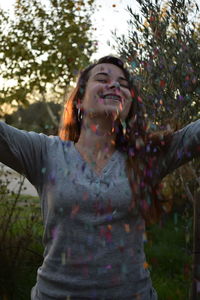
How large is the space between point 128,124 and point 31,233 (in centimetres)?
341

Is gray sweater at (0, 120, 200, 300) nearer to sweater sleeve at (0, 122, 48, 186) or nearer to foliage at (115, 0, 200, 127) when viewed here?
sweater sleeve at (0, 122, 48, 186)

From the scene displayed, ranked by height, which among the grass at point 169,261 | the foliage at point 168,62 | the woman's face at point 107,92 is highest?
the foliage at point 168,62

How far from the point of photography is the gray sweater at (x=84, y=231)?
198 centimetres

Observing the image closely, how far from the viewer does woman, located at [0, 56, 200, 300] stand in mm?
1985

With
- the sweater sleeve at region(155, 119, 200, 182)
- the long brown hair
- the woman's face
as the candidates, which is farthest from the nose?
the sweater sleeve at region(155, 119, 200, 182)

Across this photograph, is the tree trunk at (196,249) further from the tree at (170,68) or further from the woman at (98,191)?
the woman at (98,191)

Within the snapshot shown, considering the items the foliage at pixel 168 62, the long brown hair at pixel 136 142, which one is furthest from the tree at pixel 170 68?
the long brown hair at pixel 136 142

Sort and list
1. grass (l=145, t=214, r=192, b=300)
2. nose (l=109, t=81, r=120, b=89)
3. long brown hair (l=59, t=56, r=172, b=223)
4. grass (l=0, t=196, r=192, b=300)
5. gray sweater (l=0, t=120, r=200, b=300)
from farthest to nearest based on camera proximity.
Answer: grass (l=145, t=214, r=192, b=300) → grass (l=0, t=196, r=192, b=300) → nose (l=109, t=81, r=120, b=89) → long brown hair (l=59, t=56, r=172, b=223) → gray sweater (l=0, t=120, r=200, b=300)

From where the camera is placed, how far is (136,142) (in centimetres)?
245

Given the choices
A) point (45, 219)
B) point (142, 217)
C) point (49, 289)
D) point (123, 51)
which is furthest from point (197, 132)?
point (123, 51)

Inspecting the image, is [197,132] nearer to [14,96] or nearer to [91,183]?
[91,183]

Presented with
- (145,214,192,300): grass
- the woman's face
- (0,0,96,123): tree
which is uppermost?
(0,0,96,123): tree

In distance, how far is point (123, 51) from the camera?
14.3ft

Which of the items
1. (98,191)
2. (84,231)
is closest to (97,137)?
(98,191)
